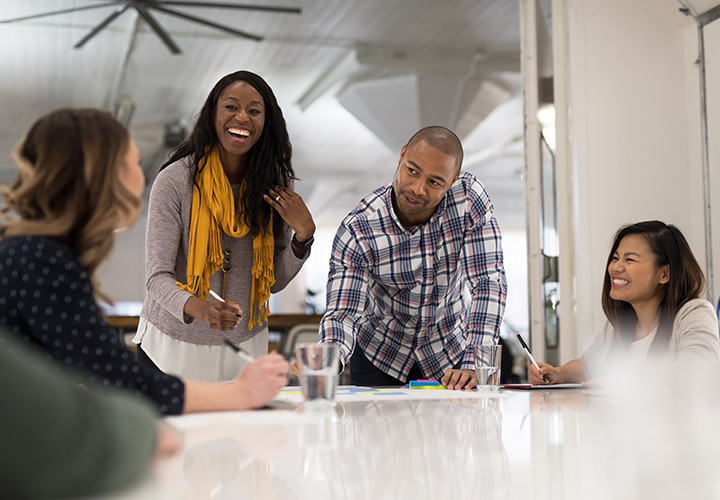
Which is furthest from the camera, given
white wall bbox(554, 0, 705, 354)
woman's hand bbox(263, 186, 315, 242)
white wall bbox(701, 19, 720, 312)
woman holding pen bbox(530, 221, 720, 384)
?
white wall bbox(554, 0, 705, 354)

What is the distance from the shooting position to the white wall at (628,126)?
2.87 m

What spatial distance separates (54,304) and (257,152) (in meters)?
0.99

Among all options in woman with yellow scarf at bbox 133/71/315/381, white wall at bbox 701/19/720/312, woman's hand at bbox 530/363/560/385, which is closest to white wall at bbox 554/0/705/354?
white wall at bbox 701/19/720/312

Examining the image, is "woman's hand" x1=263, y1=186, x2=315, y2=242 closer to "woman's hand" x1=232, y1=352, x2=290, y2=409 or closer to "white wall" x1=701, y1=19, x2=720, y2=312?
"woman's hand" x1=232, y1=352, x2=290, y2=409

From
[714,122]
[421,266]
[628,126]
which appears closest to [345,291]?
[421,266]

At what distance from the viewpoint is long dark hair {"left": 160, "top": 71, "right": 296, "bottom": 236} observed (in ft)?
5.53

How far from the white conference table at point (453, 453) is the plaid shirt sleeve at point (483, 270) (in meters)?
0.65

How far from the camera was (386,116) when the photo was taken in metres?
6.42

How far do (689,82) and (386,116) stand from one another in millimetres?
3706

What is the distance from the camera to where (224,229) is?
165 centimetres

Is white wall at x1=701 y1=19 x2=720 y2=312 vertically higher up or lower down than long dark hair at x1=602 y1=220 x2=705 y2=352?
higher up

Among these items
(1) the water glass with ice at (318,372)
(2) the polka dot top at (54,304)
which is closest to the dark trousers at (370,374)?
(1) the water glass with ice at (318,372)

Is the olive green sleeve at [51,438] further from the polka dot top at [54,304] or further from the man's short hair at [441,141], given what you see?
the man's short hair at [441,141]

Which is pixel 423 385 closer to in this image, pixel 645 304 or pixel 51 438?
pixel 645 304
